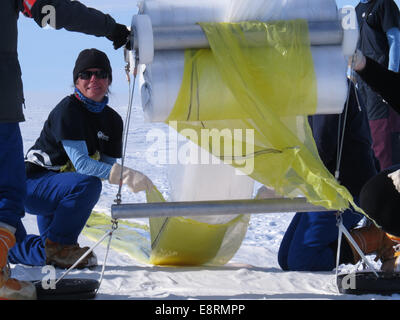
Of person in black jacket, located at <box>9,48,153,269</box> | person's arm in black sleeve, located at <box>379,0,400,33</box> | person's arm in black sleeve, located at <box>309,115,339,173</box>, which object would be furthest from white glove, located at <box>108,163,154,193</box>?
person's arm in black sleeve, located at <box>379,0,400,33</box>

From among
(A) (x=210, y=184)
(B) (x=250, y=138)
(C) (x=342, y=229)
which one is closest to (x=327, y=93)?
(B) (x=250, y=138)

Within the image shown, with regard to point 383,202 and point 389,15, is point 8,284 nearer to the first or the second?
point 383,202

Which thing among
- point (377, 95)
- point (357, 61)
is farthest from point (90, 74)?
point (377, 95)

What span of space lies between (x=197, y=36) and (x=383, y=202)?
0.98m

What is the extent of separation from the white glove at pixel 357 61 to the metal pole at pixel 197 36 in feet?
0.33

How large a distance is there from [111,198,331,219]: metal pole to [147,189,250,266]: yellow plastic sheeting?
57 cm

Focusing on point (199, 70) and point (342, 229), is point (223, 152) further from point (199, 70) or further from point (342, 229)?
point (342, 229)

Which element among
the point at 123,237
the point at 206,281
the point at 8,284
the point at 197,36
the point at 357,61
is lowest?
the point at 123,237

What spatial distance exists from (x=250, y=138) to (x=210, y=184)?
0.51 metres

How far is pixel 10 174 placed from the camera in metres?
2.57

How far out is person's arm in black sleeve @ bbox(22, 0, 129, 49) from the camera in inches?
101

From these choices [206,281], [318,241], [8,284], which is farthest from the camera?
[318,241]

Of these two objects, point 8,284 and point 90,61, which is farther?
point 90,61

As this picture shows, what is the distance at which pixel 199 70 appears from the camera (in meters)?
2.69
